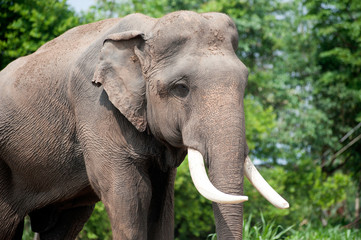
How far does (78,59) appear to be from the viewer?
4.56m

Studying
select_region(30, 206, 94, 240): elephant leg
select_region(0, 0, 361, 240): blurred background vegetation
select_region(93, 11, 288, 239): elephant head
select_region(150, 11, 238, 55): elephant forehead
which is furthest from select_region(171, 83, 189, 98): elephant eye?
select_region(0, 0, 361, 240): blurred background vegetation

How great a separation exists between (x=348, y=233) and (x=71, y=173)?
18.4ft

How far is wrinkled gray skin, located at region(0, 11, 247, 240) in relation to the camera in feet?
12.9

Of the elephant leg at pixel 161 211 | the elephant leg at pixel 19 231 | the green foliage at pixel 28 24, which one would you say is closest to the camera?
the elephant leg at pixel 161 211

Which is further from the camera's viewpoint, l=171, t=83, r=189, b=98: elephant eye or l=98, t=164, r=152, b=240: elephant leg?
l=98, t=164, r=152, b=240: elephant leg

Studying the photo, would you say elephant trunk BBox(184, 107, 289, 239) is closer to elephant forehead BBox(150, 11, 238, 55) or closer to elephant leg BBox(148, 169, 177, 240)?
elephant forehead BBox(150, 11, 238, 55)

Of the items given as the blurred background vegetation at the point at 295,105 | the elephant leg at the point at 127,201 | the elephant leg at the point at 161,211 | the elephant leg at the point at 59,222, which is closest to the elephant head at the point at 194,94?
the elephant leg at the point at 127,201

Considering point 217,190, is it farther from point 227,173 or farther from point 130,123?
point 130,123

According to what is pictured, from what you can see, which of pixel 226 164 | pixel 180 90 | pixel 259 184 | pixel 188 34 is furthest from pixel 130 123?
pixel 259 184

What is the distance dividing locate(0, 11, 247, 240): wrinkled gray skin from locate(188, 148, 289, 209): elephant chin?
0.06m

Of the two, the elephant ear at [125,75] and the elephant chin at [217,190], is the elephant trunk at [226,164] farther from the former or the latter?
the elephant ear at [125,75]

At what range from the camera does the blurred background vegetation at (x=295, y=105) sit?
14.0m

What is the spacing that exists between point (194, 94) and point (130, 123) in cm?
62

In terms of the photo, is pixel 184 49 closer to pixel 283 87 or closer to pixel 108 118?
pixel 108 118
